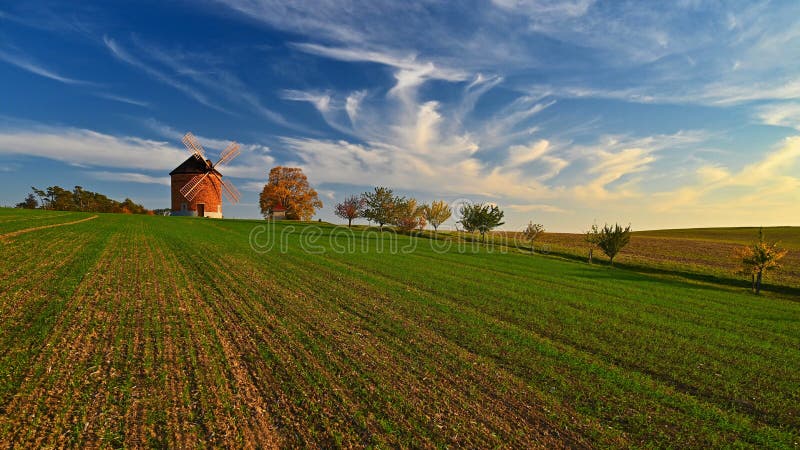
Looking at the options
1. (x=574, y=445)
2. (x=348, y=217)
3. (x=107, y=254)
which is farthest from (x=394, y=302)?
(x=348, y=217)

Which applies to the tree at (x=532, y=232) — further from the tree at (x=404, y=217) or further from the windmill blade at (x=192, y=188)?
the windmill blade at (x=192, y=188)

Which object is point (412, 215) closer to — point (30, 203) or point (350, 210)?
point (350, 210)

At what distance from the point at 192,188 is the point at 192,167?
4.76 meters

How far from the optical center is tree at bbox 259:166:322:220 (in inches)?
3228

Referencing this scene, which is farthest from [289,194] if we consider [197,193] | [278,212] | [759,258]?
[759,258]

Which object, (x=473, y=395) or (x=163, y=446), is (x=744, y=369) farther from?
(x=163, y=446)

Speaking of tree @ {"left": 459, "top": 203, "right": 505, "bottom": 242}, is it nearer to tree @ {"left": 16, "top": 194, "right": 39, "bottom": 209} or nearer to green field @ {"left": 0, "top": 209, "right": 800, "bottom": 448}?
green field @ {"left": 0, "top": 209, "right": 800, "bottom": 448}

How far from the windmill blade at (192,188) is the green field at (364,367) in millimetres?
61564

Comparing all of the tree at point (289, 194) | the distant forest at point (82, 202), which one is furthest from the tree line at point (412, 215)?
the distant forest at point (82, 202)

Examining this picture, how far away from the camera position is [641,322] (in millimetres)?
→ 14742

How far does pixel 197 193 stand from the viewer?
245ft

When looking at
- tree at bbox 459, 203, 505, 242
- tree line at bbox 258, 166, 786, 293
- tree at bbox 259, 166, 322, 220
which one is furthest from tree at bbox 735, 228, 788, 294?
tree at bbox 259, 166, 322, 220

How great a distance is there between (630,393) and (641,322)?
8002 millimetres

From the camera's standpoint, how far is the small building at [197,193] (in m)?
74.4
